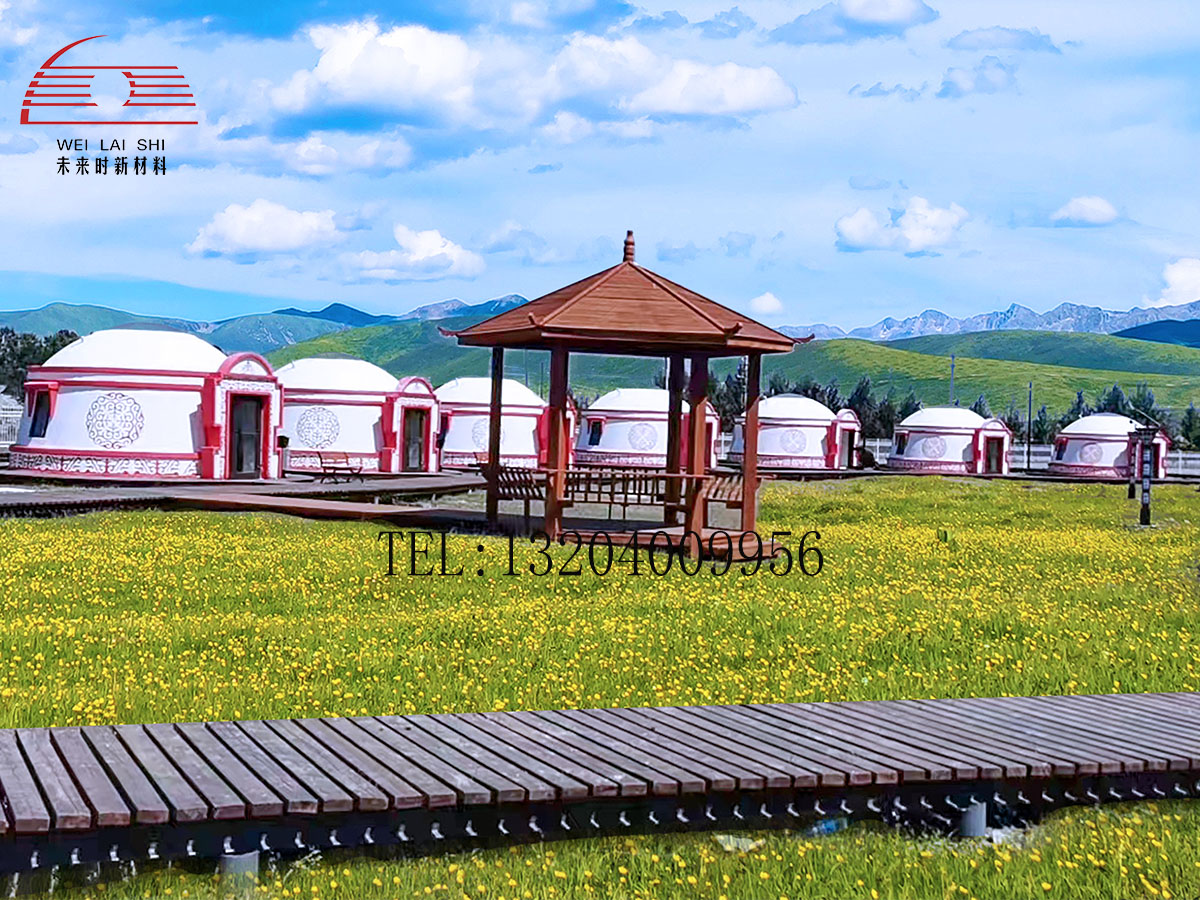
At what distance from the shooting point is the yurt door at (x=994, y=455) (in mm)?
56750

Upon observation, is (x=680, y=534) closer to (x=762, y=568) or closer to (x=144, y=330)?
(x=762, y=568)

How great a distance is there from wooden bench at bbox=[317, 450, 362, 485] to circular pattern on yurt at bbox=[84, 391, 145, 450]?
4393 millimetres

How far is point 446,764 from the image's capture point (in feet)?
20.9

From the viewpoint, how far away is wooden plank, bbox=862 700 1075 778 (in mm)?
6746

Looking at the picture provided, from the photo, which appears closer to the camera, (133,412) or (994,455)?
(133,412)

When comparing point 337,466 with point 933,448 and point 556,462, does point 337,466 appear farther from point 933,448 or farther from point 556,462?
point 933,448

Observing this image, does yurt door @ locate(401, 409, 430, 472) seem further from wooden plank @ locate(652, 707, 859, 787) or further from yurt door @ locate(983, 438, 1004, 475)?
wooden plank @ locate(652, 707, 859, 787)

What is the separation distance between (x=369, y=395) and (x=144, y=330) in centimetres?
670

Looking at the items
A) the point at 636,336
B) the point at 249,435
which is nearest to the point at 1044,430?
the point at 249,435

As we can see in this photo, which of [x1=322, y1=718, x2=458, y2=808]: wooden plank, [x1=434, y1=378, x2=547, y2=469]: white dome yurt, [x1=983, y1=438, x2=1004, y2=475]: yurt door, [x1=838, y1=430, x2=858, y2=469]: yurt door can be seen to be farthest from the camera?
[x1=838, y1=430, x2=858, y2=469]: yurt door

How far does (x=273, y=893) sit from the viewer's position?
5.47 meters

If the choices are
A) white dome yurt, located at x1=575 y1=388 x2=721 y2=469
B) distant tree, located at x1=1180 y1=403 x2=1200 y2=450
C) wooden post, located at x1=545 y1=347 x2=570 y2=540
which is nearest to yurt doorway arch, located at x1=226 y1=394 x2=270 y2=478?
wooden post, located at x1=545 y1=347 x2=570 y2=540

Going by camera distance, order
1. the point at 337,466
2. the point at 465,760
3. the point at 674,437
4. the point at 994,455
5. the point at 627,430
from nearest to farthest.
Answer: the point at 465,760, the point at 674,437, the point at 337,466, the point at 627,430, the point at 994,455

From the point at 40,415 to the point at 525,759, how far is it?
29.4 metres
